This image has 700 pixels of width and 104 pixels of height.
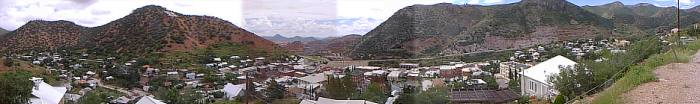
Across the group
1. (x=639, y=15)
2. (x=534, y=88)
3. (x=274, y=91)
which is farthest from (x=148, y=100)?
(x=639, y=15)

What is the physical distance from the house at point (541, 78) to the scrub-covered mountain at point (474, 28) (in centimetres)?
156

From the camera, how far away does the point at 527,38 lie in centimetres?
1528

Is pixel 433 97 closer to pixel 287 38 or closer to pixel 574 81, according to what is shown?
pixel 574 81

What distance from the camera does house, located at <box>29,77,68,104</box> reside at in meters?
7.55

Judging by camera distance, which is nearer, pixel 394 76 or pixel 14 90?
pixel 14 90

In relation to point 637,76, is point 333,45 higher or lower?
higher

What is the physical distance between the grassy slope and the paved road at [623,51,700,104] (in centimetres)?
7

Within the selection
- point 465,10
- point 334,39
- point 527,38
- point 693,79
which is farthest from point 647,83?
point 527,38

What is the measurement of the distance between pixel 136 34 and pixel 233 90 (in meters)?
1.95

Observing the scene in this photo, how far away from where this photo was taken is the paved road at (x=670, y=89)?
204 inches

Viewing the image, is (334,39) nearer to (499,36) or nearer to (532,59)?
(532,59)

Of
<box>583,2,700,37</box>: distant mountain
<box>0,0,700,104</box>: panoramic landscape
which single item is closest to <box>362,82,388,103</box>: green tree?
<box>0,0,700,104</box>: panoramic landscape

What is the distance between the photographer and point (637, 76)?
6.60 metres

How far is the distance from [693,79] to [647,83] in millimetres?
542
